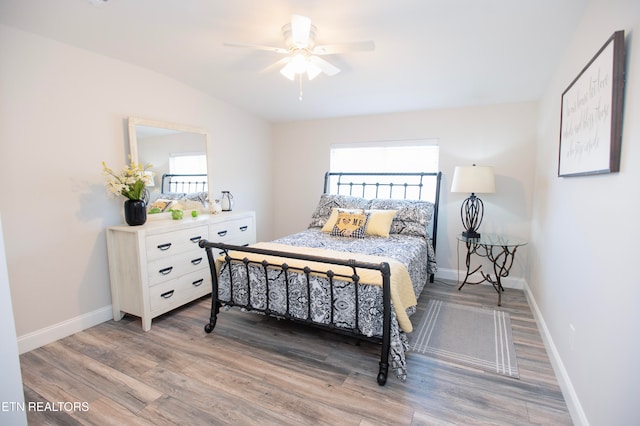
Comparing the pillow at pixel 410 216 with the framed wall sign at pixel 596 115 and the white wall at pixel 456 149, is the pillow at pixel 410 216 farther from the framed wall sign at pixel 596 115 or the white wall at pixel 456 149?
the framed wall sign at pixel 596 115

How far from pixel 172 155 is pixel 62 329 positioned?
1822 millimetres

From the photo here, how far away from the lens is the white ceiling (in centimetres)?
200

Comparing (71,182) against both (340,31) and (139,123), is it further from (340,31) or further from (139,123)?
(340,31)

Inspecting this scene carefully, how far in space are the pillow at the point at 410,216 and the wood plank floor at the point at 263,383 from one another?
1.27 m

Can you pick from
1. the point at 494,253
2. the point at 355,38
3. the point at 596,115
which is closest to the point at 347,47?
the point at 355,38

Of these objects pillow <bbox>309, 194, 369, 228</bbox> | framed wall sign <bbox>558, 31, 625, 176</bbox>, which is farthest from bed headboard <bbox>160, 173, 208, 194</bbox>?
framed wall sign <bbox>558, 31, 625, 176</bbox>

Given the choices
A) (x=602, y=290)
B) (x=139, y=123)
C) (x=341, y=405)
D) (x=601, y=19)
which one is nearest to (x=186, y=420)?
(x=341, y=405)

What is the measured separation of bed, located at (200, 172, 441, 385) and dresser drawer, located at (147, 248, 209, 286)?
404mm

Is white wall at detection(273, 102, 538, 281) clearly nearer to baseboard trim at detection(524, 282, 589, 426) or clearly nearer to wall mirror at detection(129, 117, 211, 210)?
baseboard trim at detection(524, 282, 589, 426)

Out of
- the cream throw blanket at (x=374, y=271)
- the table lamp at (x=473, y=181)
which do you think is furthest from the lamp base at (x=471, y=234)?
the cream throw blanket at (x=374, y=271)

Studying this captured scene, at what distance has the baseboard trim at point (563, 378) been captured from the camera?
1580 millimetres

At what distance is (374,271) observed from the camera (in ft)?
6.75

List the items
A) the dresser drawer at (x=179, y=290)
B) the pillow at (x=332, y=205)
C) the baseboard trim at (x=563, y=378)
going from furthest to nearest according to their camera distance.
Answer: the pillow at (x=332, y=205)
the dresser drawer at (x=179, y=290)
the baseboard trim at (x=563, y=378)

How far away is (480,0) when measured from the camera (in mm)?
1892
